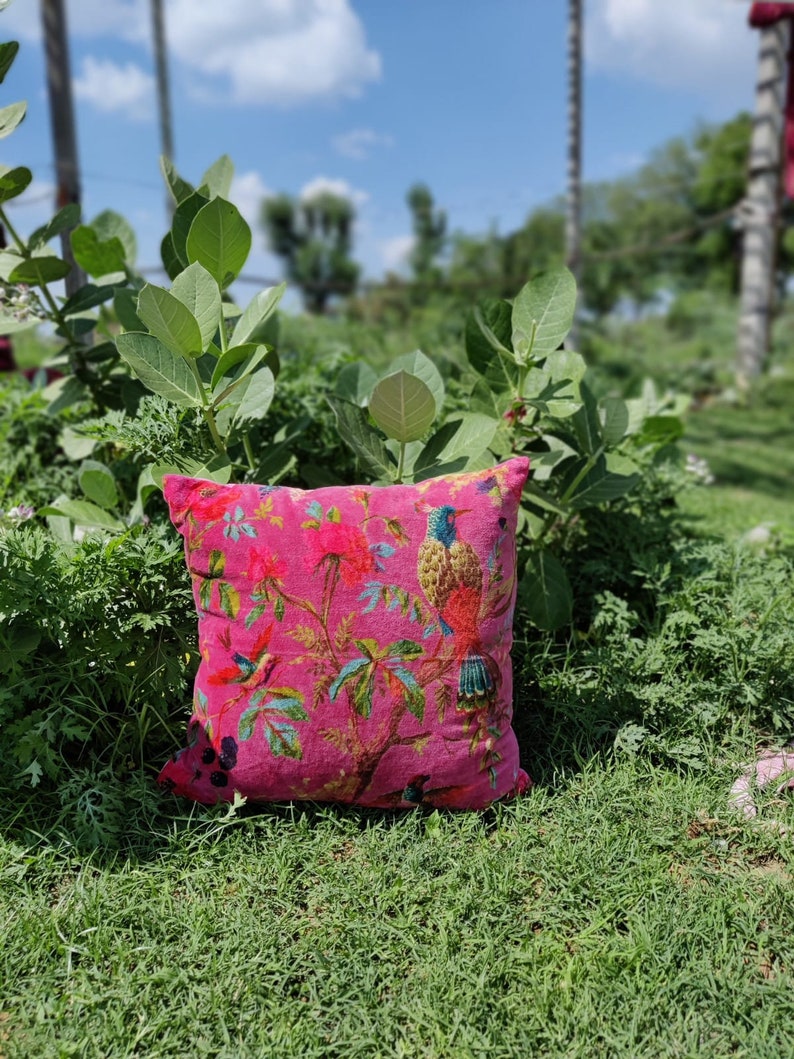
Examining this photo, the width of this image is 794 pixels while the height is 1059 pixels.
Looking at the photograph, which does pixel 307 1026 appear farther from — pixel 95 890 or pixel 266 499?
pixel 266 499

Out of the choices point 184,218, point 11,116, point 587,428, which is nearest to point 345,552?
point 587,428

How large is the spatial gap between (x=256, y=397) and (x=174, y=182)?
0.72 m

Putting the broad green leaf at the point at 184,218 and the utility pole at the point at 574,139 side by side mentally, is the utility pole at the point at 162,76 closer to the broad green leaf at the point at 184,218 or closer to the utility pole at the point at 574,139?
the utility pole at the point at 574,139

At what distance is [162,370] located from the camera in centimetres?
182

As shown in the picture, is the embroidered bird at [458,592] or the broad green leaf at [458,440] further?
the broad green leaf at [458,440]

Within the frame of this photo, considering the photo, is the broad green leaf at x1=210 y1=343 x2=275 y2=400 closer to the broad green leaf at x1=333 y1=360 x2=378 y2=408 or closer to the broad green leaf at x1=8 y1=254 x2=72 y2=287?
the broad green leaf at x1=333 y1=360 x2=378 y2=408

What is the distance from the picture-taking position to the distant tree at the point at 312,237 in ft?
157

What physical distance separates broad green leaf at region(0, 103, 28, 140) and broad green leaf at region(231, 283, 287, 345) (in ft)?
2.39

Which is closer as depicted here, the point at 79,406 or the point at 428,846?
the point at 428,846

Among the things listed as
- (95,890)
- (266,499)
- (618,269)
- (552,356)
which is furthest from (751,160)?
(618,269)

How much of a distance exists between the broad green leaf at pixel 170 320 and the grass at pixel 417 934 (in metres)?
0.98

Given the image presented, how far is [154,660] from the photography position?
1850 mm

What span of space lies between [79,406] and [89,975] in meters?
2.00

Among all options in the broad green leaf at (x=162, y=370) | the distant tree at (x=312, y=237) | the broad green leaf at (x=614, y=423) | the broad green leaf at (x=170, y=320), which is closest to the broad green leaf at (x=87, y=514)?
the broad green leaf at (x=162, y=370)
